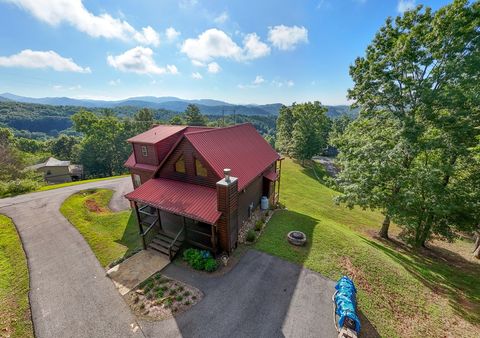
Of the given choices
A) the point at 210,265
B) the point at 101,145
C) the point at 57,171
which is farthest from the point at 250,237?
the point at 57,171

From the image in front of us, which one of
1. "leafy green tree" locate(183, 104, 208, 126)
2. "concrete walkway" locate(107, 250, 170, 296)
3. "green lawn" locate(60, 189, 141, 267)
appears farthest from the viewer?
"leafy green tree" locate(183, 104, 208, 126)

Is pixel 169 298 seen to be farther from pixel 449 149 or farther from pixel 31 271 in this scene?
pixel 449 149

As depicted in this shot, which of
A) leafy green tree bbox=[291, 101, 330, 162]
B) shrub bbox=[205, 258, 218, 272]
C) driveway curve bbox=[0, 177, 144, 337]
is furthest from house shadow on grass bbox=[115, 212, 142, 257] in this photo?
leafy green tree bbox=[291, 101, 330, 162]

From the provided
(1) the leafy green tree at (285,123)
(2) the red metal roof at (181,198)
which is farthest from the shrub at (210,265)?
(1) the leafy green tree at (285,123)

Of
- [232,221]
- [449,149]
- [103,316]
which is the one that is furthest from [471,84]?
[103,316]

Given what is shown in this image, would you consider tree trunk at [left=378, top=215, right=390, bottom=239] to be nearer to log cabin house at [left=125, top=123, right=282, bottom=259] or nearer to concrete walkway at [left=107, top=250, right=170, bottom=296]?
log cabin house at [left=125, top=123, right=282, bottom=259]
